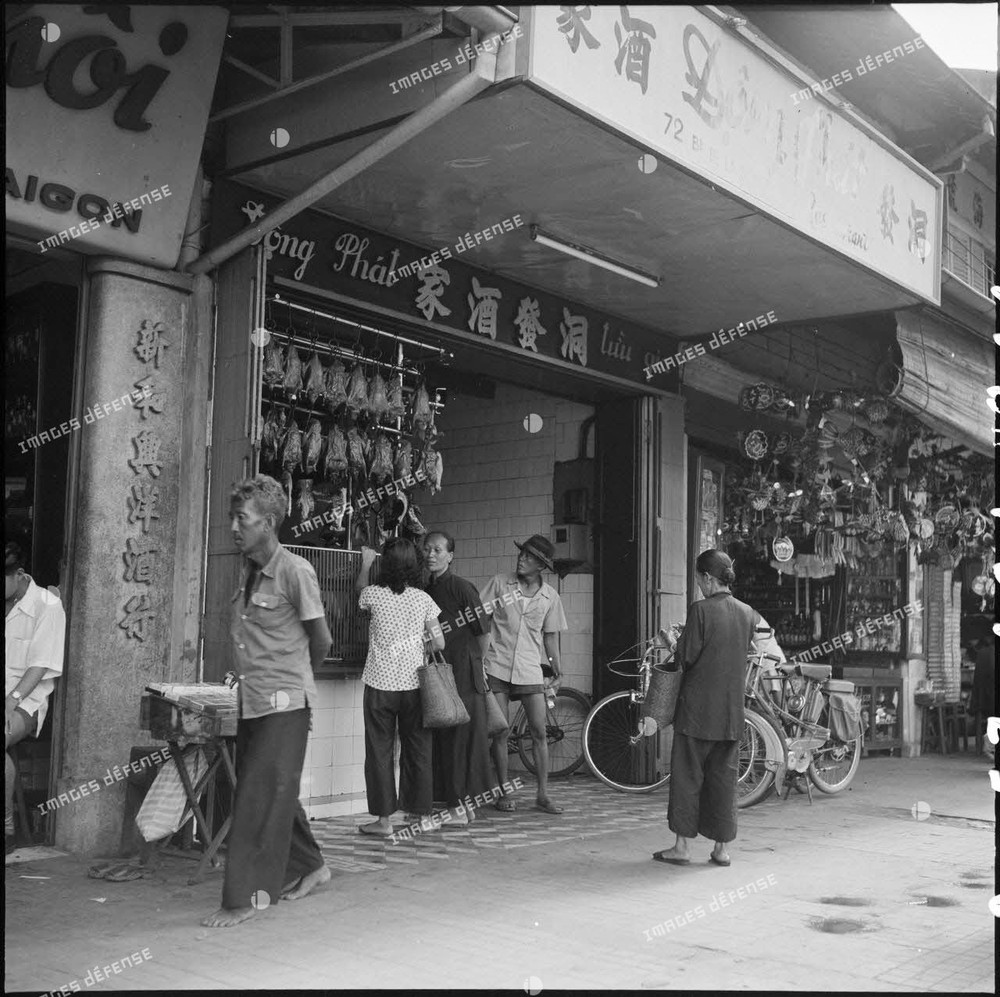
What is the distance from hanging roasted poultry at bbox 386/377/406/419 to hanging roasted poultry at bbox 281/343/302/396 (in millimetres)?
774

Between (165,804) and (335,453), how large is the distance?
9.17 ft

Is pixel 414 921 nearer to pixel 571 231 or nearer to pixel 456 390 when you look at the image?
pixel 571 231

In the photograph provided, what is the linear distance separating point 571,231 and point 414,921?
15.7 feet

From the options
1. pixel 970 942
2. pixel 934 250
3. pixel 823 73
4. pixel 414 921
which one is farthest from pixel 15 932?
pixel 823 73

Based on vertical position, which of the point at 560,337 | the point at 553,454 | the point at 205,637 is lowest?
the point at 205,637

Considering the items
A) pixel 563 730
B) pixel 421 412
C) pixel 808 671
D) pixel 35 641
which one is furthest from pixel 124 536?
pixel 808 671

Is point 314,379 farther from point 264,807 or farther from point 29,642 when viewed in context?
point 264,807

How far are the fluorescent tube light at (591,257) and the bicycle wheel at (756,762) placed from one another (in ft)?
11.0

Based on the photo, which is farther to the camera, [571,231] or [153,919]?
[571,231]

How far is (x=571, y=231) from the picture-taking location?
8195 mm

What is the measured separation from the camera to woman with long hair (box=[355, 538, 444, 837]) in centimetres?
727

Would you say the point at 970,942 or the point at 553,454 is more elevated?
the point at 553,454

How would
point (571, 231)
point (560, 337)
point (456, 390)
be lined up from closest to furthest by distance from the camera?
point (571, 231) < point (560, 337) < point (456, 390)

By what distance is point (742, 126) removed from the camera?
7.32 m
